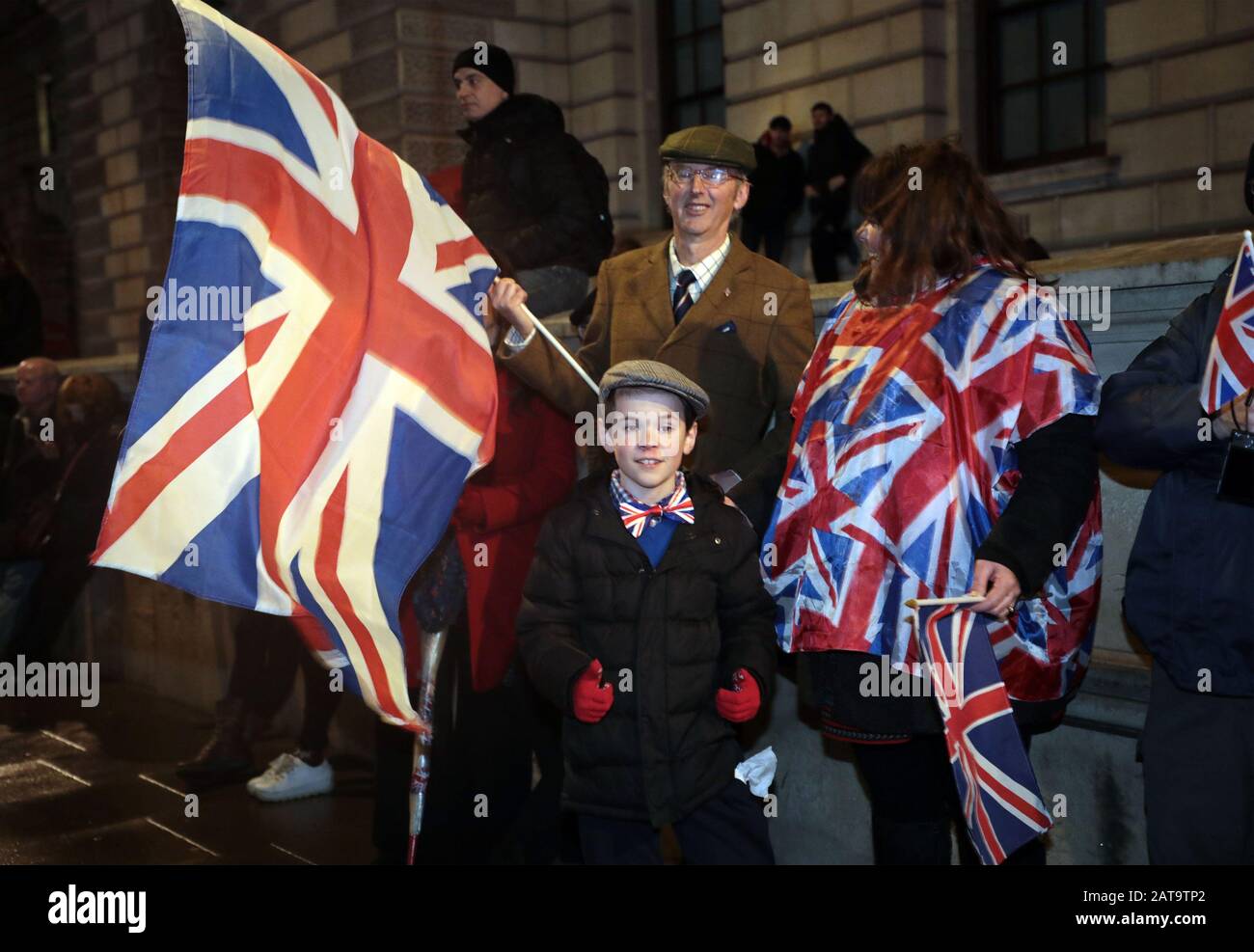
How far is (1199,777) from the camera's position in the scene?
328cm

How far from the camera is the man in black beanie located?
5.44 metres

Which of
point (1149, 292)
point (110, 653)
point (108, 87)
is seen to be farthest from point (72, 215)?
point (1149, 292)

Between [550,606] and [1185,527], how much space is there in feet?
5.11

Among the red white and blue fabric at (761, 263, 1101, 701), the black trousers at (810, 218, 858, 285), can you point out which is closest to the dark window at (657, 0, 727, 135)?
the black trousers at (810, 218, 858, 285)

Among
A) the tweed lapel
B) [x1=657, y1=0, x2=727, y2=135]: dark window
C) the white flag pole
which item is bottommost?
the white flag pole

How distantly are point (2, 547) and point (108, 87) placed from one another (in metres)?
15.8

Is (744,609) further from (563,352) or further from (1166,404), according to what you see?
(1166,404)

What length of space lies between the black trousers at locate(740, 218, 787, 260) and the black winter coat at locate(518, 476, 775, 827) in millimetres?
10684

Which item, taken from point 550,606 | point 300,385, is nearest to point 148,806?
point 300,385

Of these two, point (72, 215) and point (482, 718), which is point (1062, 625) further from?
point (72, 215)

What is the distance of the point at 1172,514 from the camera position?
129 inches

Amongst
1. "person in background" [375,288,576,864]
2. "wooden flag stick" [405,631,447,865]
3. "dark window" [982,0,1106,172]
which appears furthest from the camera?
"dark window" [982,0,1106,172]

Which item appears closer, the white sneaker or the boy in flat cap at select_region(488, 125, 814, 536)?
the boy in flat cap at select_region(488, 125, 814, 536)

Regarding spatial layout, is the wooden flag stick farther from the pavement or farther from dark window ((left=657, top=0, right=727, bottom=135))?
dark window ((left=657, top=0, right=727, bottom=135))
